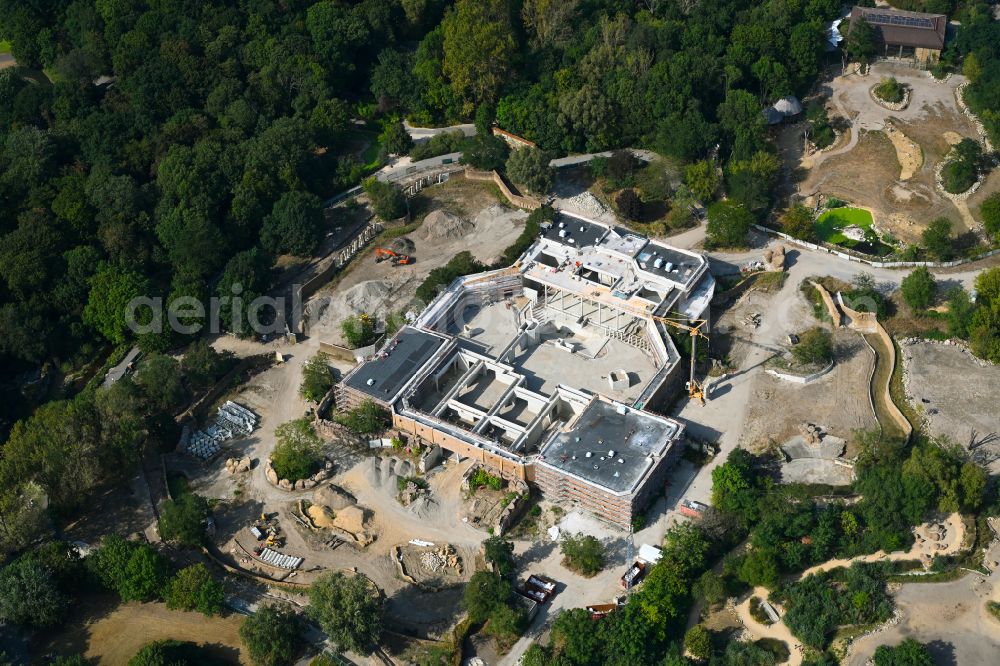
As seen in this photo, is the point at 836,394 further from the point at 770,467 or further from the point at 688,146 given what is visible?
the point at 688,146

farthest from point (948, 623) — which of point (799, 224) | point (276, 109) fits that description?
point (276, 109)

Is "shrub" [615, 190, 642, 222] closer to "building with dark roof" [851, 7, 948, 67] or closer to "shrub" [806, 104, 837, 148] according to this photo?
"shrub" [806, 104, 837, 148]

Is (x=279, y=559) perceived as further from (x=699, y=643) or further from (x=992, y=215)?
(x=992, y=215)

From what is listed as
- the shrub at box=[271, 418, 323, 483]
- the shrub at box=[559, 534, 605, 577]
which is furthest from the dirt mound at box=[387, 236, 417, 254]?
the shrub at box=[559, 534, 605, 577]

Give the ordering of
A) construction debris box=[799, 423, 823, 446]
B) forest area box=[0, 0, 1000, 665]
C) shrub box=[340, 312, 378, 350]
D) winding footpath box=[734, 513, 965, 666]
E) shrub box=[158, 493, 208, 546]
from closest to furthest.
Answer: winding footpath box=[734, 513, 965, 666], forest area box=[0, 0, 1000, 665], shrub box=[158, 493, 208, 546], construction debris box=[799, 423, 823, 446], shrub box=[340, 312, 378, 350]

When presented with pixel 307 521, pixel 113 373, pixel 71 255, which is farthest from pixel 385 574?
pixel 71 255

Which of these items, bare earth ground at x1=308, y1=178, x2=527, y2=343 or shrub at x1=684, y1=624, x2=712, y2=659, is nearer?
shrub at x1=684, y1=624, x2=712, y2=659
